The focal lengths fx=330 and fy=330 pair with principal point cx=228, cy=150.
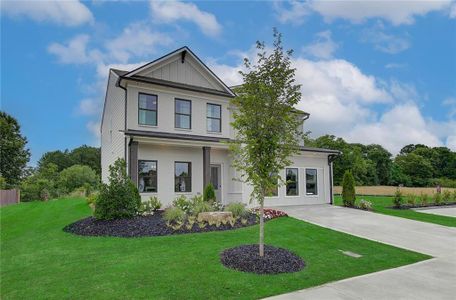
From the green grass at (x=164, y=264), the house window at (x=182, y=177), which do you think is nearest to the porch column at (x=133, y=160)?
the house window at (x=182, y=177)

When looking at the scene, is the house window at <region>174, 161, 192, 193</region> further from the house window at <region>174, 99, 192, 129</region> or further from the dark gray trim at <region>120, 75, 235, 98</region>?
the dark gray trim at <region>120, 75, 235, 98</region>

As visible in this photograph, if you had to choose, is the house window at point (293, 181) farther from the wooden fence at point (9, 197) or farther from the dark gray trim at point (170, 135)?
the wooden fence at point (9, 197)

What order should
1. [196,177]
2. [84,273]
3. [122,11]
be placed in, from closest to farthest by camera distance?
1. [84,273]
2. [122,11]
3. [196,177]

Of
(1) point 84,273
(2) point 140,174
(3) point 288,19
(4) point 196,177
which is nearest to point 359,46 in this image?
(3) point 288,19

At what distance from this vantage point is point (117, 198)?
1140 cm

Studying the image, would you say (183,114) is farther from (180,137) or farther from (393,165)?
(393,165)

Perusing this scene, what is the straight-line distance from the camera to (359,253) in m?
8.58

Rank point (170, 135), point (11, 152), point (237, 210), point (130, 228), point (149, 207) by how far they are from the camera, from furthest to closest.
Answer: point (11, 152), point (170, 135), point (149, 207), point (237, 210), point (130, 228)

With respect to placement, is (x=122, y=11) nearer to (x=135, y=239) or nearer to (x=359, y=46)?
(x=135, y=239)

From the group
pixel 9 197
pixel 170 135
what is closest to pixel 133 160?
pixel 170 135

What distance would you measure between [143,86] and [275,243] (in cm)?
1091

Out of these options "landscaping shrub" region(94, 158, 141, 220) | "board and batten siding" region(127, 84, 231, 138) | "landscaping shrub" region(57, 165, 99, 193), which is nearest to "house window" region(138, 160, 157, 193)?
"board and batten siding" region(127, 84, 231, 138)

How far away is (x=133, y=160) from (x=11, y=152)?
3228cm

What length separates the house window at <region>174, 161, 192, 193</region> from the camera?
55.4ft
